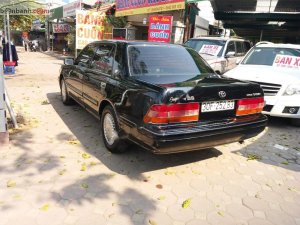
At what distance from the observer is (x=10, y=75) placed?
1160cm

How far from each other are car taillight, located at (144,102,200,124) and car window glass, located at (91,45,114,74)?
1381 millimetres

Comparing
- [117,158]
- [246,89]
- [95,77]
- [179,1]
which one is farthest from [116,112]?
[179,1]

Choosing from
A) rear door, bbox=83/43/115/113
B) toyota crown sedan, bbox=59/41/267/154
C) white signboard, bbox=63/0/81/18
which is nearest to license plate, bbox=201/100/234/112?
toyota crown sedan, bbox=59/41/267/154

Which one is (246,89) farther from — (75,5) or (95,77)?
(75,5)

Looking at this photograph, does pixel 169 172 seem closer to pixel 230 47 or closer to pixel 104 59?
pixel 104 59

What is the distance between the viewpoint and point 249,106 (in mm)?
3963

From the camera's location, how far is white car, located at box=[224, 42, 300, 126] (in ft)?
18.8

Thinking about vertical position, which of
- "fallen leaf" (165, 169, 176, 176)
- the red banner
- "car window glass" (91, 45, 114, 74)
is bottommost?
"fallen leaf" (165, 169, 176, 176)

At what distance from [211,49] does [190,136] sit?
6.56 meters

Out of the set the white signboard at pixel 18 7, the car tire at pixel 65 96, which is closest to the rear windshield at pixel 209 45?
the car tire at pixel 65 96

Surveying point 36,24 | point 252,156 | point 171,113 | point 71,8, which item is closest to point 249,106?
point 252,156

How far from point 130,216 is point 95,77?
8.25 ft

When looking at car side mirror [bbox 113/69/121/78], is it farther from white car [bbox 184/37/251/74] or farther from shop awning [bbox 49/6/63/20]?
shop awning [bbox 49/6/63/20]

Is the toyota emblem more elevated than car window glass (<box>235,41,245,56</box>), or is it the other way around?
car window glass (<box>235,41,245,56</box>)
